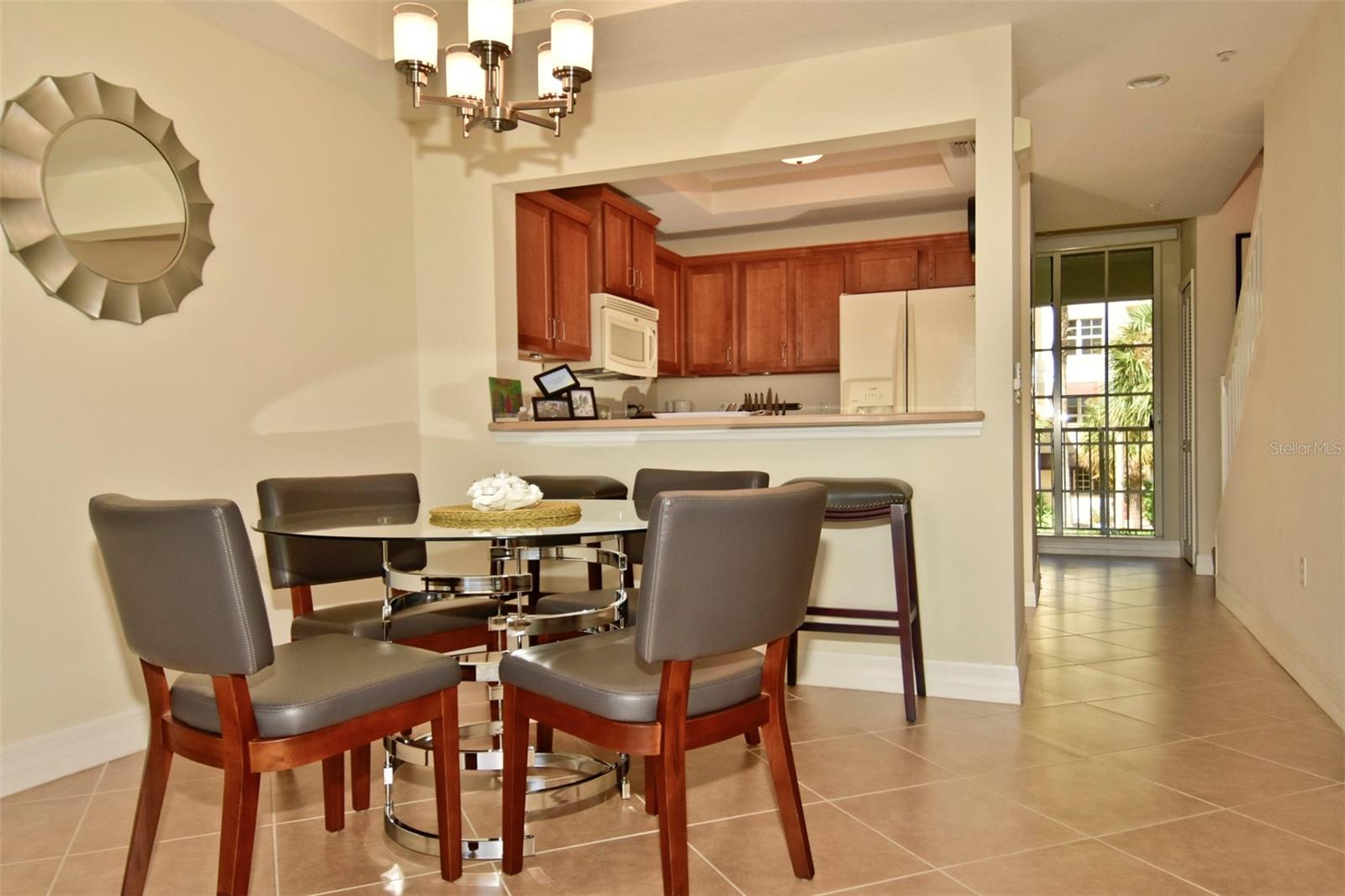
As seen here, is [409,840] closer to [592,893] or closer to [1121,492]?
[592,893]

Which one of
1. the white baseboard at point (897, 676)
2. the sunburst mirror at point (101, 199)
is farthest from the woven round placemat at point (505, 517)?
the white baseboard at point (897, 676)

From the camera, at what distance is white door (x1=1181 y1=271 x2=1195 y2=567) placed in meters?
6.33

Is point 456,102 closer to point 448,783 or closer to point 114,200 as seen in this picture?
point 114,200

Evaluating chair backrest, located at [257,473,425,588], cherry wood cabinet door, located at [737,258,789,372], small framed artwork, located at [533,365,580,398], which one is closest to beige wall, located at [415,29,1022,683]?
small framed artwork, located at [533,365,580,398]

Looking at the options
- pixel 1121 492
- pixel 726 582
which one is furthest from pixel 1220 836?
pixel 1121 492

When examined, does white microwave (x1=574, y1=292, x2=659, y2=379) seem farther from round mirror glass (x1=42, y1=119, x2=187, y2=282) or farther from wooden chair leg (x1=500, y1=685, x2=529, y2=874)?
wooden chair leg (x1=500, y1=685, x2=529, y2=874)

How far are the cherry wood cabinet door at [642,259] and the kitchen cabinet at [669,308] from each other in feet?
1.24

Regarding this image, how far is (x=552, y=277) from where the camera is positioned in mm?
4602

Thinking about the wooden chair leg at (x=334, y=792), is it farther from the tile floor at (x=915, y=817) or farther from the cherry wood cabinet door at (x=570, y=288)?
the cherry wood cabinet door at (x=570, y=288)

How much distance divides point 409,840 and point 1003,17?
3.17 meters

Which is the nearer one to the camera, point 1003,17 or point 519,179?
point 1003,17

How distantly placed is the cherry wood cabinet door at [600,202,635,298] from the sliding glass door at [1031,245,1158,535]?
3.44 m

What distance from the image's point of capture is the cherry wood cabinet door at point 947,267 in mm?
5793

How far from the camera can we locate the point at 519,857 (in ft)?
6.68
